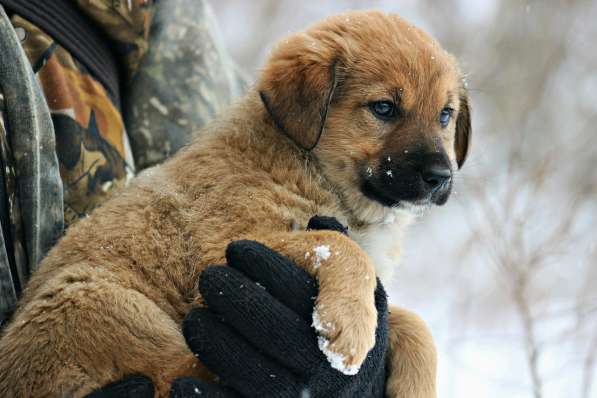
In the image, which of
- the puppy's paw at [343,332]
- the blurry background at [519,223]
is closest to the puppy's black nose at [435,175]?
the puppy's paw at [343,332]

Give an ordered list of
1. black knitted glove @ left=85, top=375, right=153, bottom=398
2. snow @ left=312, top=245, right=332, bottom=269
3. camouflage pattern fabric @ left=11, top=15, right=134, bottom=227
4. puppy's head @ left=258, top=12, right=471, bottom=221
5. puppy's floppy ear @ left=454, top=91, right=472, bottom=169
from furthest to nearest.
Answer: puppy's floppy ear @ left=454, top=91, right=472, bottom=169 < puppy's head @ left=258, top=12, right=471, bottom=221 < camouflage pattern fabric @ left=11, top=15, right=134, bottom=227 < snow @ left=312, top=245, right=332, bottom=269 < black knitted glove @ left=85, top=375, right=153, bottom=398

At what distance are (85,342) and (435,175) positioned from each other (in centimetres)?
161

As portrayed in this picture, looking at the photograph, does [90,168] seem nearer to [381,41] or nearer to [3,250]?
[3,250]

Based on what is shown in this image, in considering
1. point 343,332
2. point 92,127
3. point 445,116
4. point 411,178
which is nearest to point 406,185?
point 411,178

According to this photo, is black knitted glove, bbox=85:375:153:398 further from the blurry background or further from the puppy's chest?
the blurry background

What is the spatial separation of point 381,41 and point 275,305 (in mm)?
1562

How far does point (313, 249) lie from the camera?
2.46 m

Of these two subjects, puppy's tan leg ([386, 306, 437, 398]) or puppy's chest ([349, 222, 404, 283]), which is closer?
puppy's tan leg ([386, 306, 437, 398])

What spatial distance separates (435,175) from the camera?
121 inches

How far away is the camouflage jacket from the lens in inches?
103

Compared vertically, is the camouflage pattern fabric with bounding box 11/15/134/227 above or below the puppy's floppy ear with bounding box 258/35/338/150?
below

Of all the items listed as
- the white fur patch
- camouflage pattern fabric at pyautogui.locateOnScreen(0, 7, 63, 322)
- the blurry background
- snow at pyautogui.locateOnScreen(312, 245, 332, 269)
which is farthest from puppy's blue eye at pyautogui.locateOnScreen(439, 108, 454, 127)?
camouflage pattern fabric at pyautogui.locateOnScreen(0, 7, 63, 322)

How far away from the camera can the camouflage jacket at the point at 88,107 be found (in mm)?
2607

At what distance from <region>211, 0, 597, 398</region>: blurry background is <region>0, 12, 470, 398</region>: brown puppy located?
133cm
